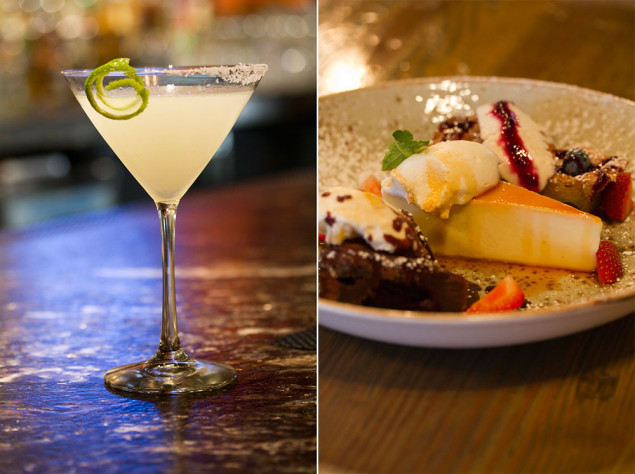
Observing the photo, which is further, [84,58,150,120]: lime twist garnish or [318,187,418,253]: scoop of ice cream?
[84,58,150,120]: lime twist garnish

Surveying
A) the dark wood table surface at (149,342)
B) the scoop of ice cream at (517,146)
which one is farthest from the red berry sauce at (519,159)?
the dark wood table surface at (149,342)

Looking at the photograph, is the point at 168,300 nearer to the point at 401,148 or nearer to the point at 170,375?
the point at 170,375

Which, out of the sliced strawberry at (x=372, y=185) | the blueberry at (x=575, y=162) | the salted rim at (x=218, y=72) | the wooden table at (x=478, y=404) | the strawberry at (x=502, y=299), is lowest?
the wooden table at (x=478, y=404)

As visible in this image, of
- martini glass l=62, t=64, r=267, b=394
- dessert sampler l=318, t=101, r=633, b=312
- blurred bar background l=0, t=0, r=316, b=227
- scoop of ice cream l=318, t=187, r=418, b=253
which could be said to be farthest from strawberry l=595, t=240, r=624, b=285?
blurred bar background l=0, t=0, r=316, b=227

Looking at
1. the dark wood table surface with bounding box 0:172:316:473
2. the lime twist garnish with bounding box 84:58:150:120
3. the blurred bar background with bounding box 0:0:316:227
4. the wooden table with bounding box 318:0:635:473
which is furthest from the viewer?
the blurred bar background with bounding box 0:0:316:227

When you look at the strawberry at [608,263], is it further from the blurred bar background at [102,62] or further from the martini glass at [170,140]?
the blurred bar background at [102,62]

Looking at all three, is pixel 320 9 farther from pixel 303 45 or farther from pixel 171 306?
pixel 303 45

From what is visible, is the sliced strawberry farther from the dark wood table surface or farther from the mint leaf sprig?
the dark wood table surface

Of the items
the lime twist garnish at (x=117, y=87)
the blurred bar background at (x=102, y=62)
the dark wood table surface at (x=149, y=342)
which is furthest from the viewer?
the blurred bar background at (x=102, y=62)
